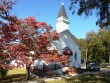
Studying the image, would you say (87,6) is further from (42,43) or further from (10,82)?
(10,82)

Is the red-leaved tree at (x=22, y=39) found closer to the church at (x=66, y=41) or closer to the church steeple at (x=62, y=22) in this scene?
the church at (x=66, y=41)

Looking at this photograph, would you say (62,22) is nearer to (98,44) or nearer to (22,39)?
(22,39)

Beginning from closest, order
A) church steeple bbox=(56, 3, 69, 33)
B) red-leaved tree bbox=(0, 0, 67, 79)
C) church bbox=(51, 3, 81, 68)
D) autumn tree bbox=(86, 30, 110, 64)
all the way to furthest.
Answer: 1. red-leaved tree bbox=(0, 0, 67, 79)
2. church bbox=(51, 3, 81, 68)
3. church steeple bbox=(56, 3, 69, 33)
4. autumn tree bbox=(86, 30, 110, 64)

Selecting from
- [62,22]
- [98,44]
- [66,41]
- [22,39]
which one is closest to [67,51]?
[66,41]

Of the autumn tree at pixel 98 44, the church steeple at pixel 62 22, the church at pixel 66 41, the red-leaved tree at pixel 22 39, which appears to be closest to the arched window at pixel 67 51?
the church at pixel 66 41

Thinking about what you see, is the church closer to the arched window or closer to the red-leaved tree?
the arched window

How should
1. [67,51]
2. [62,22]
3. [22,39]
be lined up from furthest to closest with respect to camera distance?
[62,22]
[67,51]
[22,39]

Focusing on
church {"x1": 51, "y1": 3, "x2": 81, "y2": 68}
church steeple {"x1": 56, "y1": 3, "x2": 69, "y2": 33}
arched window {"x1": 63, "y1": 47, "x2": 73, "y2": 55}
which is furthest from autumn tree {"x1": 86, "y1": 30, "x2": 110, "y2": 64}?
arched window {"x1": 63, "y1": 47, "x2": 73, "y2": 55}

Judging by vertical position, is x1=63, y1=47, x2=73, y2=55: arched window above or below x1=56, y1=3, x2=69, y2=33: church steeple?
below

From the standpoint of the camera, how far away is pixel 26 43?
24.4m

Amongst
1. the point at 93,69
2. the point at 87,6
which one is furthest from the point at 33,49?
the point at 93,69

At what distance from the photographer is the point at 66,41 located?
4153cm

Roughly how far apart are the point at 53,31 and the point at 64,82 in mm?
7062

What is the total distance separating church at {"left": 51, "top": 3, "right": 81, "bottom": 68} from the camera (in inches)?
1591
